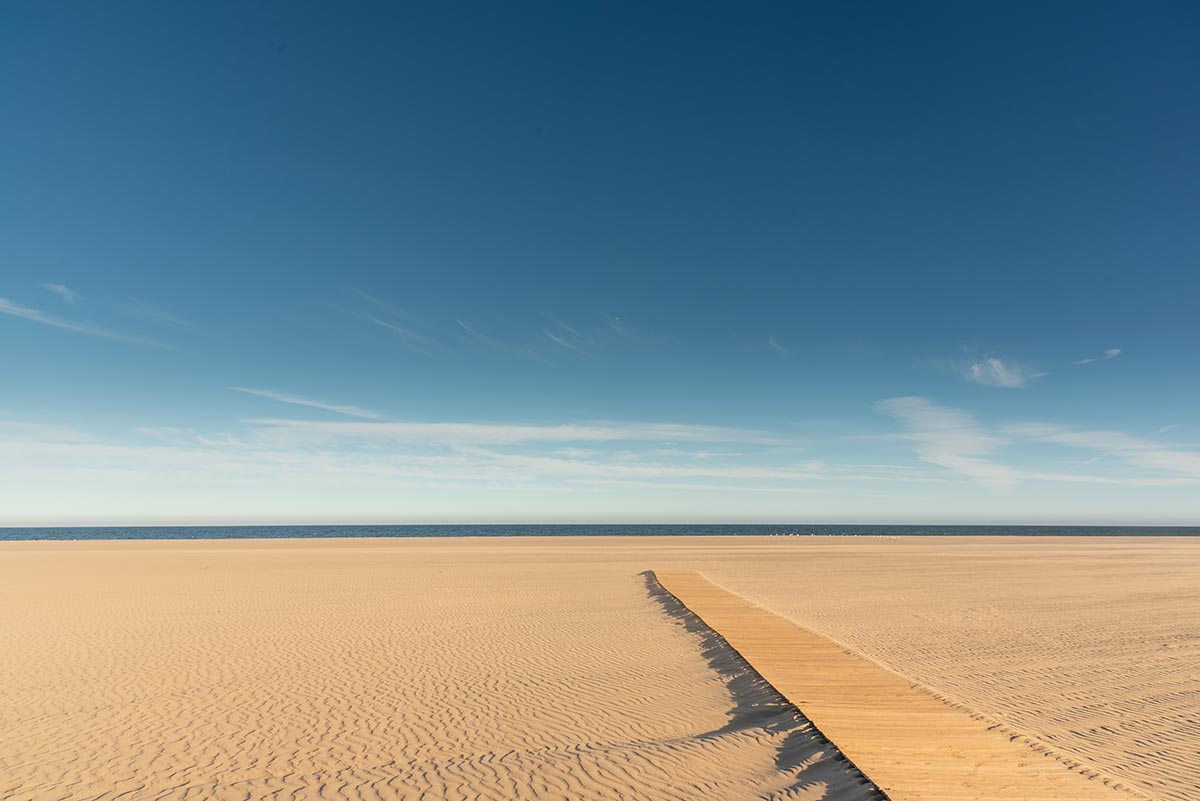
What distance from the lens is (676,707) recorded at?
11.1 m

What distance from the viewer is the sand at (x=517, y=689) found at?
8.31 m

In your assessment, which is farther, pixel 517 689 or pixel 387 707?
pixel 517 689

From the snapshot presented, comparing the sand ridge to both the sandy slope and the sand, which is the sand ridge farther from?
the sandy slope

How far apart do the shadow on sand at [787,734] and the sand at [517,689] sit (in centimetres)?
5

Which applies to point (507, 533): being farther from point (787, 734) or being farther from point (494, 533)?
point (787, 734)

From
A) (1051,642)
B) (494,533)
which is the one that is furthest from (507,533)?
(1051,642)

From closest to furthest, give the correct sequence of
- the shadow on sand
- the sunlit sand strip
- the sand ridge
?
1. the sunlit sand strip
2. the shadow on sand
3. the sand ridge

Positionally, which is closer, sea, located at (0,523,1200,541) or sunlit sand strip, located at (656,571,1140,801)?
sunlit sand strip, located at (656,571,1140,801)

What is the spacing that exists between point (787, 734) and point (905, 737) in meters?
1.64

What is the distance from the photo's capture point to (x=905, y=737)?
880 centimetres

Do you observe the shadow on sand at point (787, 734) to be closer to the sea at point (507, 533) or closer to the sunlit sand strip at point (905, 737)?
the sunlit sand strip at point (905, 737)

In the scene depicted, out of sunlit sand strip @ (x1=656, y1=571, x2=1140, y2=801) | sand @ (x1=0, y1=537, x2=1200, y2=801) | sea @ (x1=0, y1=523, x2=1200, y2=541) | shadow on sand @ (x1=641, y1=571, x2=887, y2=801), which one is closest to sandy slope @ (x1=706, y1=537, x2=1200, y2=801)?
sand @ (x1=0, y1=537, x2=1200, y2=801)

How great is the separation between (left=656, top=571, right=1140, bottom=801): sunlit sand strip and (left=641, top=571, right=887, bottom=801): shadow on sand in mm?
155

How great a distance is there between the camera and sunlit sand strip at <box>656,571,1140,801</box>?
7289 mm
